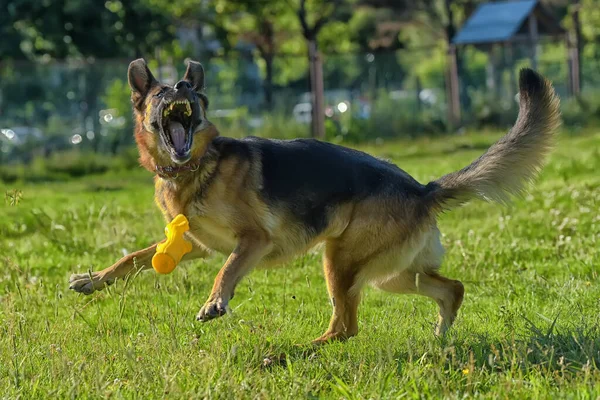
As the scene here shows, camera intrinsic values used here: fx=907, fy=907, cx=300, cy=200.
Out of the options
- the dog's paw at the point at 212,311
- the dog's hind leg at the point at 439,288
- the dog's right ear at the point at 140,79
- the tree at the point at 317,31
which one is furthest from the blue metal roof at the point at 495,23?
the dog's paw at the point at 212,311

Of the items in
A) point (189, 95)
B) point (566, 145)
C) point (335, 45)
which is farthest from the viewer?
point (335, 45)

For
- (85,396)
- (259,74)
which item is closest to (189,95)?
(85,396)

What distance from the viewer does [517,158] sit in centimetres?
567

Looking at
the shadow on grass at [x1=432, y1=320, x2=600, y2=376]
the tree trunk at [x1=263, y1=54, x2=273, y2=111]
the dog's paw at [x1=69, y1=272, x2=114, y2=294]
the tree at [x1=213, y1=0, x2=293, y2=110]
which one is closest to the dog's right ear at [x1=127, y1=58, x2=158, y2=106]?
the dog's paw at [x1=69, y1=272, x2=114, y2=294]

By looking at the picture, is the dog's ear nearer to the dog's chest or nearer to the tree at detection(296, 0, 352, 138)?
the dog's chest

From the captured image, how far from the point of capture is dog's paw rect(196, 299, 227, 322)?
4.89 m

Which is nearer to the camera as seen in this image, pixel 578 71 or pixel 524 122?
pixel 524 122

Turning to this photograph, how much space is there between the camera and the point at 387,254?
560 centimetres

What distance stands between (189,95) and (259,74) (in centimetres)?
1618

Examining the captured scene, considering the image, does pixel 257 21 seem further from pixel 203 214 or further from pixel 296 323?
pixel 203 214

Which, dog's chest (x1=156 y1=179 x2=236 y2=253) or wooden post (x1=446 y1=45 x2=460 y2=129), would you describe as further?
wooden post (x1=446 y1=45 x2=460 y2=129)

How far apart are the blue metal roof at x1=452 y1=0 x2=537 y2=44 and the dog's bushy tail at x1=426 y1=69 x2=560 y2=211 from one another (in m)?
21.7

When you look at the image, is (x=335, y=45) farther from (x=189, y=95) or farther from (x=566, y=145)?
(x=189, y=95)

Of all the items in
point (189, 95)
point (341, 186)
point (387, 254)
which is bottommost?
point (387, 254)
